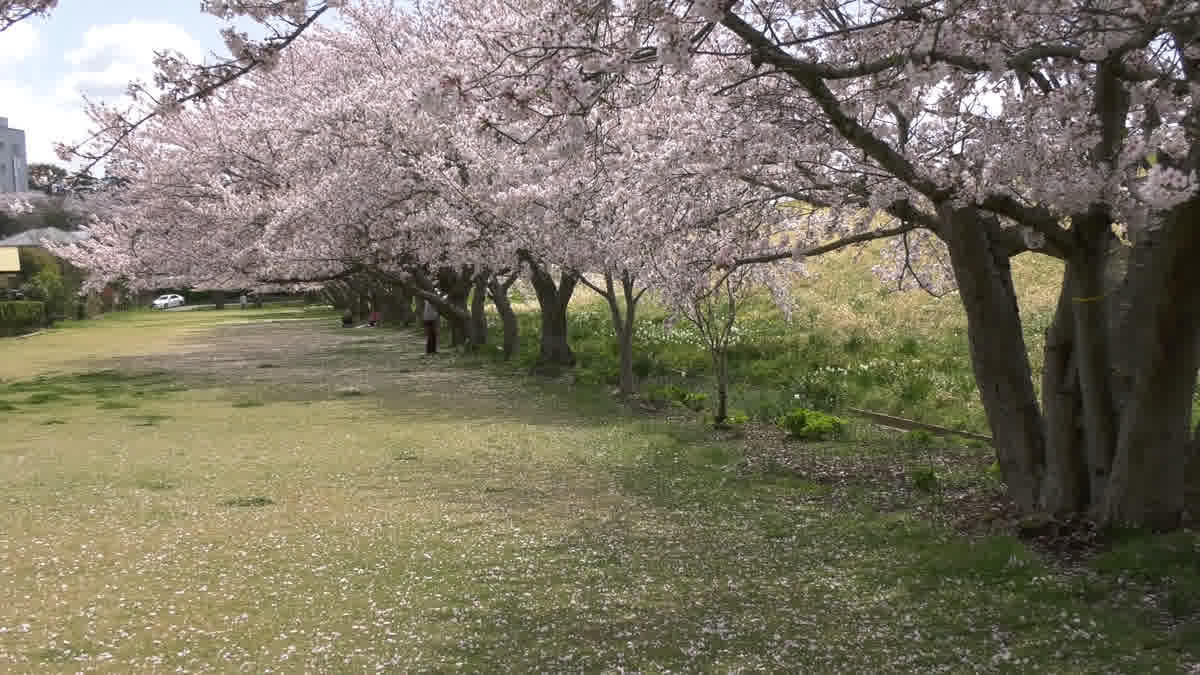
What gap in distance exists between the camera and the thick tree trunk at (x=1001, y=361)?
709 cm

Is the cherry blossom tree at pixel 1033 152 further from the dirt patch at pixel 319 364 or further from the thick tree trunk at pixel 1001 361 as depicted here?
the dirt patch at pixel 319 364

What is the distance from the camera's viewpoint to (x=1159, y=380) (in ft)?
20.3

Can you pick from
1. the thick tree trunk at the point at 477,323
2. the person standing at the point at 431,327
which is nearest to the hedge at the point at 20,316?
the person standing at the point at 431,327

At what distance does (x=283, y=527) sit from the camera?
26.0 feet

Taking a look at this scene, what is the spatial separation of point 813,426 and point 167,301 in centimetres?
7980

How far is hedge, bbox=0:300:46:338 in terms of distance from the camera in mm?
38625

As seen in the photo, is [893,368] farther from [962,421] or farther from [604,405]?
[604,405]

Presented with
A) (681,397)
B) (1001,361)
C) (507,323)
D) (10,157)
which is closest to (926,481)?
(1001,361)

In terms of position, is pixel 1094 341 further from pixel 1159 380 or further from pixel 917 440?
pixel 917 440

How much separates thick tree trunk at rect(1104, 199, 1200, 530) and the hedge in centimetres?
4058

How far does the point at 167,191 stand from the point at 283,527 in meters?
18.6

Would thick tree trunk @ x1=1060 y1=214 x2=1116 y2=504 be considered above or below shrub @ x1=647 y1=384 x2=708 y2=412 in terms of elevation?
above

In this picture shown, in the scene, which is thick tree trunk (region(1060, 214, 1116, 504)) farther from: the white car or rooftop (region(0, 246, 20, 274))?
the white car

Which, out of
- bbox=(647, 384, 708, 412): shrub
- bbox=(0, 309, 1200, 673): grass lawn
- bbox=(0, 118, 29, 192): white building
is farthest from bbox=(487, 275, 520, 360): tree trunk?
bbox=(0, 118, 29, 192): white building
